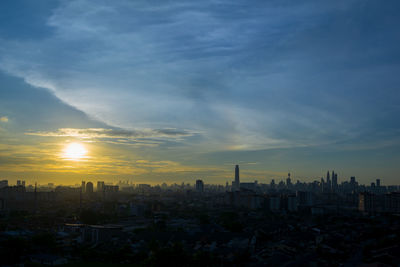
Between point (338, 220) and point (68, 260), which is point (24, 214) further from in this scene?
point (338, 220)

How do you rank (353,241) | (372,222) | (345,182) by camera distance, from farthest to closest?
(345,182)
(372,222)
(353,241)

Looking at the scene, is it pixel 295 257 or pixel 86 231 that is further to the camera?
pixel 86 231

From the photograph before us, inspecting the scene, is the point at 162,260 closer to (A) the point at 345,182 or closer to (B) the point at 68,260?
(B) the point at 68,260

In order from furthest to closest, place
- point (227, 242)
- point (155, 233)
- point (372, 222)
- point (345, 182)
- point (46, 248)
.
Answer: point (345, 182) < point (372, 222) < point (155, 233) < point (227, 242) < point (46, 248)

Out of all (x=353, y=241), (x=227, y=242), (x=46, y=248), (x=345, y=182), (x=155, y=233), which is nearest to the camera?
(x=46, y=248)

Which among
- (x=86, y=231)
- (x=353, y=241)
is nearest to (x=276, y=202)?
(x=353, y=241)

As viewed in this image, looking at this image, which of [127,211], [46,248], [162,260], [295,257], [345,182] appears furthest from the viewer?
[345,182]

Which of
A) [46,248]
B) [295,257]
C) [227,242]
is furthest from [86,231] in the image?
[295,257]

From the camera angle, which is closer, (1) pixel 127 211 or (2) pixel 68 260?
(2) pixel 68 260

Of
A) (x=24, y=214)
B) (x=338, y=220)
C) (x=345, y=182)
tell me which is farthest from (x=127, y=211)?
(x=345, y=182)
